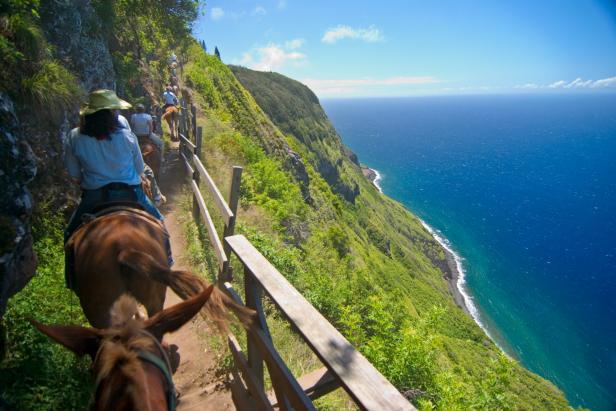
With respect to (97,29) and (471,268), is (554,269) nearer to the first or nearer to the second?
(471,268)

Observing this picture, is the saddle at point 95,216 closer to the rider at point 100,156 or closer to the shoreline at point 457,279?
the rider at point 100,156

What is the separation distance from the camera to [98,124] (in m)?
3.86

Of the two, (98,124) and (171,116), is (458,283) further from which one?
(98,124)

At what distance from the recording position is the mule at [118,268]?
8.73 feet

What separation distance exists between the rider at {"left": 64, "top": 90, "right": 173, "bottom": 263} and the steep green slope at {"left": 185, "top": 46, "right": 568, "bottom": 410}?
4.35 meters

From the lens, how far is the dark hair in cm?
384

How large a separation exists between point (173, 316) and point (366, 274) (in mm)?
15914

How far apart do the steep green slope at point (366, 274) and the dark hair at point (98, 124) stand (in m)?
4.78

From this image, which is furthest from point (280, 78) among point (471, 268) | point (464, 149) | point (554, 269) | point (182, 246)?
point (464, 149)

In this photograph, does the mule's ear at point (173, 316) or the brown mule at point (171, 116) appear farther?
the brown mule at point (171, 116)

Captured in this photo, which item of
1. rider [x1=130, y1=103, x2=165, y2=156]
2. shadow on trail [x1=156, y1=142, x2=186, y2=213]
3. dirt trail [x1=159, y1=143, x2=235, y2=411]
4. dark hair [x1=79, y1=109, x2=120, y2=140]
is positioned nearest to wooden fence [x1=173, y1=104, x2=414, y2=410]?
dirt trail [x1=159, y1=143, x2=235, y2=411]

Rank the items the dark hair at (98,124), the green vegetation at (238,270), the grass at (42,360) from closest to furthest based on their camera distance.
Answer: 1. the grass at (42,360)
2. the dark hair at (98,124)
3. the green vegetation at (238,270)

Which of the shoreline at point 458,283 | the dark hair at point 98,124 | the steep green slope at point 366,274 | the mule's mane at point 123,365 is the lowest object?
the shoreline at point 458,283

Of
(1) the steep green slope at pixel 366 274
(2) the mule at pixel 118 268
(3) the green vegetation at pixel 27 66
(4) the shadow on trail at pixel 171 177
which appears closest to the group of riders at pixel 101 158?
(2) the mule at pixel 118 268
